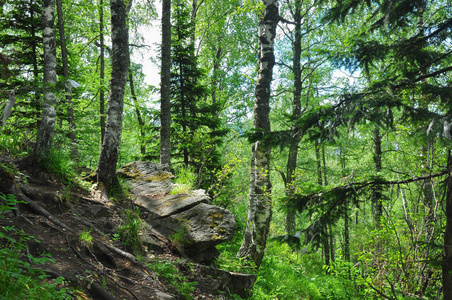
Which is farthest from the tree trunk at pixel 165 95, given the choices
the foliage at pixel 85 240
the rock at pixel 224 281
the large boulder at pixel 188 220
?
the foliage at pixel 85 240

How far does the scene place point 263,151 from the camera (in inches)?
269

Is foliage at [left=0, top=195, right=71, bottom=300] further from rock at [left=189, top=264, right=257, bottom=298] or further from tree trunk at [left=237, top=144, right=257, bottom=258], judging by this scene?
tree trunk at [left=237, top=144, right=257, bottom=258]

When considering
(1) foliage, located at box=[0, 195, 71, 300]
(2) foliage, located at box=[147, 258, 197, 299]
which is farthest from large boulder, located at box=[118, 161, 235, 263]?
(1) foliage, located at box=[0, 195, 71, 300]

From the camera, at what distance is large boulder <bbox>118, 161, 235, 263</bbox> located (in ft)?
18.2

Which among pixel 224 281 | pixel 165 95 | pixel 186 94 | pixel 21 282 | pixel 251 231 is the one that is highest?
pixel 186 94

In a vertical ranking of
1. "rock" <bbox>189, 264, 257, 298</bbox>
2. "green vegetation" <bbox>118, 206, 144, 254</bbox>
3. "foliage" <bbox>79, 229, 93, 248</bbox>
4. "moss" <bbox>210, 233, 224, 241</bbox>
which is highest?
"foliage" <bbox>79, 229, 93, 248</bbox>

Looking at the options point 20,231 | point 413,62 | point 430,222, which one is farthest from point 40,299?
point 430,222

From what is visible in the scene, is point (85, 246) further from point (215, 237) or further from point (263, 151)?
point (263, 151)

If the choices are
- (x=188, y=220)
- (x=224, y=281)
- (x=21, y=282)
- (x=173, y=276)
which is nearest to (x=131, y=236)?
(x=173, y=276)

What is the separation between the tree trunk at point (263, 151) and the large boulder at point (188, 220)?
1.02 meters

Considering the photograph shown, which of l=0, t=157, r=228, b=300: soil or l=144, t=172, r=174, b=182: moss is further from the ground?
l=144, t=172, r=174, b=182: moss

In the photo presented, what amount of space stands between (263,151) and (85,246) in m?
4.36

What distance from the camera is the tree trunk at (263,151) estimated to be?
672 cm

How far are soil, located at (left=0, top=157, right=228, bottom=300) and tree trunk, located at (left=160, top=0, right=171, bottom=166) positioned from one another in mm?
3553
